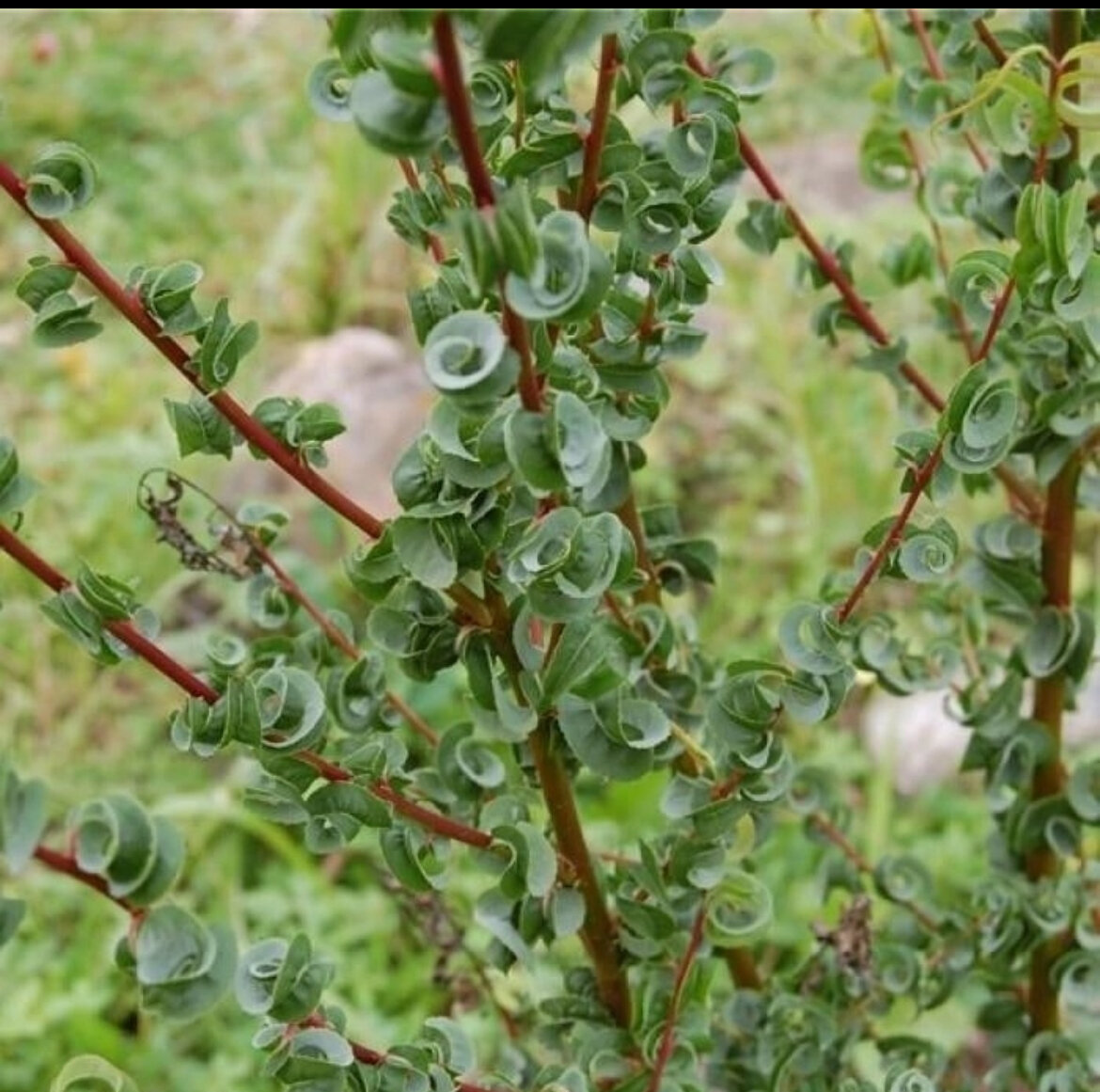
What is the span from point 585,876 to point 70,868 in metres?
0.32

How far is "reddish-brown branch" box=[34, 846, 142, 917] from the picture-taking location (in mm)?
435

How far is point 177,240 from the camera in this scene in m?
3.06

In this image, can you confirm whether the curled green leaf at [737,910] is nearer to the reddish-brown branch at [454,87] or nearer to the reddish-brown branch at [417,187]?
the reddish-brown branch at [417,187]

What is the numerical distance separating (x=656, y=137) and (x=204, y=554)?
29 cm

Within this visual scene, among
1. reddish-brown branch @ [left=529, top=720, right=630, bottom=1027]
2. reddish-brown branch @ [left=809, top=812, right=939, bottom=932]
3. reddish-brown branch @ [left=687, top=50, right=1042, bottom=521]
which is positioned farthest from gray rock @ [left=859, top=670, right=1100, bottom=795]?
reddish-brown branch @ [left=529, top=720, right=630, bottom=1027]

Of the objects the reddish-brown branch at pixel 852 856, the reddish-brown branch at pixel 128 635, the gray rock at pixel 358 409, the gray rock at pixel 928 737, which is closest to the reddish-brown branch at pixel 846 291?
the reddish-brown branch at pixel 852 856

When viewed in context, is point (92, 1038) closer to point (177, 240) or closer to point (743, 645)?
point (743, 645)

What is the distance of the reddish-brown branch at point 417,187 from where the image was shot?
65 cm

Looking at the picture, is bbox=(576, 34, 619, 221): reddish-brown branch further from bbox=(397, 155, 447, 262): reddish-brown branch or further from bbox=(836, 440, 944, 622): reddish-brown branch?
bbox=(836, 440, 944, 622): reddish-brown branch

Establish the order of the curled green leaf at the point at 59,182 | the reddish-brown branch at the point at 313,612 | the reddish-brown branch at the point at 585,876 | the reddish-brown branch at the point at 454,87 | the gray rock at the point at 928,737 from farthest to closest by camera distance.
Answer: the gray rock at the point at 928,737, the reddish-brown branch at the point at 313,612, the reddish-brown branch at the point at 585,876, the curled green leaf at the point at 59,182, the reddish-brown branch at the point at 454,87

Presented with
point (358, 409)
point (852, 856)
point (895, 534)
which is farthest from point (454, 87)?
point (358, 409)

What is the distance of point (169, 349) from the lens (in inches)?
23.8

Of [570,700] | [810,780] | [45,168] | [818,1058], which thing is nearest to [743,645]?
[810,780]

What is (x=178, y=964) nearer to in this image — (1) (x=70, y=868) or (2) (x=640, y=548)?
(1) (x=70, y=868)
